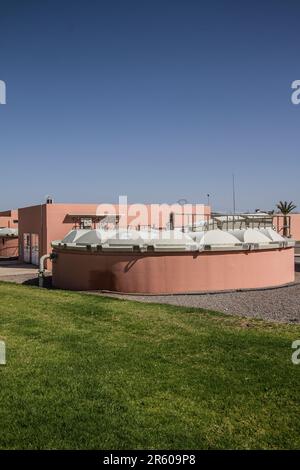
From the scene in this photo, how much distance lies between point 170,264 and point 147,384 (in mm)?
10088

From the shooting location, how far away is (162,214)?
29.8 m

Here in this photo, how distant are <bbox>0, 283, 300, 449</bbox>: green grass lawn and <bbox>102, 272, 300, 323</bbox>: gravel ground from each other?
5.34ft

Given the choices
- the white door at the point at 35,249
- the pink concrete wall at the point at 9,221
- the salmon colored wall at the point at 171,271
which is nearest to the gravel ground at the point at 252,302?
the salmon colored wall at the point at 171,271

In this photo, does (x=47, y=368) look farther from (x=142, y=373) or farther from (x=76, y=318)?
(x=76, y=318)

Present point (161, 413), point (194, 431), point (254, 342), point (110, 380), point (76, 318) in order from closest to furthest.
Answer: point (194, 431)
point (161, 413)
point (110, 380)
point (254, 342)
point (76, 318)

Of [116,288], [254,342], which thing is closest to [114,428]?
[254,342]

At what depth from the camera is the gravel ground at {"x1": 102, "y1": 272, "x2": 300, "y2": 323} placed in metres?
11.2

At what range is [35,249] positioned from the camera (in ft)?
93.1

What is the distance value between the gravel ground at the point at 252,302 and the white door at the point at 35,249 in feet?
45.0

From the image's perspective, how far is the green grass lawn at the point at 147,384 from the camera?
4449mm

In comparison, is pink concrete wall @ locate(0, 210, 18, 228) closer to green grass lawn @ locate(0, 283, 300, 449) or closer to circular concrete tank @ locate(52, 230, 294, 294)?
circular concrete tank @ locate(52, 230, 294, 294)

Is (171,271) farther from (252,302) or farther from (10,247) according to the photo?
(10,247)

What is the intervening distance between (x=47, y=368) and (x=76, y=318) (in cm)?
375

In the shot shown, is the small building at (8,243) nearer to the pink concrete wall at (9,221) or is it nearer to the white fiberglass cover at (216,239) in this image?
the pink concrete wall at (9,221)
